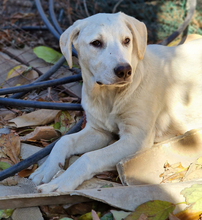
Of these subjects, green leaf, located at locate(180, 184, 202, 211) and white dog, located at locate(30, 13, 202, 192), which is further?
white dog, located at locate(30, 13, 202, 192)

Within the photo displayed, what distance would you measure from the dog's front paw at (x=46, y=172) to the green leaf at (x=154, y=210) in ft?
2.99

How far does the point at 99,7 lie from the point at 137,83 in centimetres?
303

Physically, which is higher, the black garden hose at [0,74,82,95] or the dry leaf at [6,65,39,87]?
the black garden hose at [0,74,82,95]

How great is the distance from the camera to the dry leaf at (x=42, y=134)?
3205 mm

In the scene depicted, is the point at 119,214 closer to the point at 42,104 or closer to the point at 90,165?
the point at 90,165

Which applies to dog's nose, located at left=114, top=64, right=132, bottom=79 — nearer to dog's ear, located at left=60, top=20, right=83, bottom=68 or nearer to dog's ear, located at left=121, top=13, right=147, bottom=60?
dog's ear, located at left=121, top=13, right=147, bottom=60

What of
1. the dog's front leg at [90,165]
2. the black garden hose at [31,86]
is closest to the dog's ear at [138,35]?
the dog's front leg at [90,165]

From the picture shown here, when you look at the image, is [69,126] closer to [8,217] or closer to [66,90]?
[66,90]

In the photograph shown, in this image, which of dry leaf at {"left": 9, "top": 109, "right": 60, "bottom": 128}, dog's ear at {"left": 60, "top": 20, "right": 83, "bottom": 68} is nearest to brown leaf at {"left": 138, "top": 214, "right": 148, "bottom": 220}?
dog's ear at {"left": 60, "top": 20, "right": 83, "bottom": 68}

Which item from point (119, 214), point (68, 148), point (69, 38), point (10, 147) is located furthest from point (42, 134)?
point (119, 214)

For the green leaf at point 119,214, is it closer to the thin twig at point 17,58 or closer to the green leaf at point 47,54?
the thin twig at point 17,58

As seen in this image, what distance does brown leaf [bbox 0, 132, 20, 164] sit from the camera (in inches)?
118

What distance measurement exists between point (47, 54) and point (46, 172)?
2.36 m

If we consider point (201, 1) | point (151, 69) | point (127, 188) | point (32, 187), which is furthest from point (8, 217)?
point (201, 1)
